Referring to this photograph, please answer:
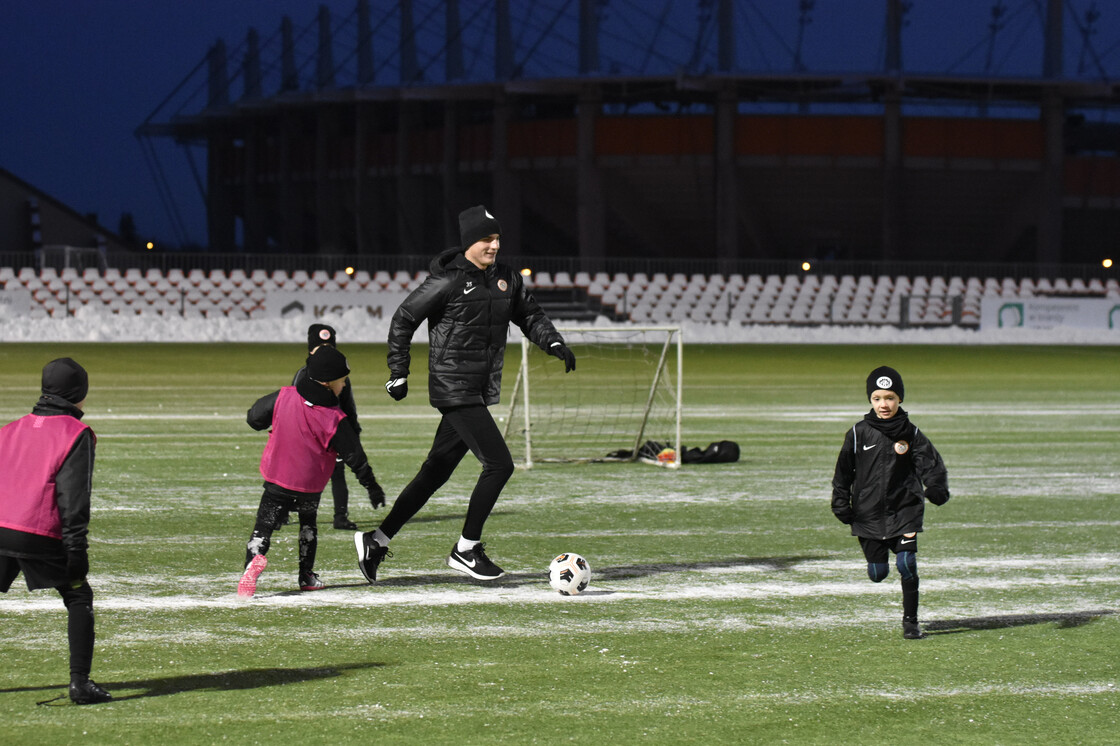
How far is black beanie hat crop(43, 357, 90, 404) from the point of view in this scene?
4.97 m

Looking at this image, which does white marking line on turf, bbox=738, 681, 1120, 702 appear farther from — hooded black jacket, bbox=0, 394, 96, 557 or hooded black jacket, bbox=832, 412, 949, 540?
hooded black jacket, bbox=0, 394, 96, 557

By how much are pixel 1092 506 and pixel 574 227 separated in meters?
53.0

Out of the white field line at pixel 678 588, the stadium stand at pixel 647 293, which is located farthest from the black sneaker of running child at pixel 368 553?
the stadium stand at pixel 647 293

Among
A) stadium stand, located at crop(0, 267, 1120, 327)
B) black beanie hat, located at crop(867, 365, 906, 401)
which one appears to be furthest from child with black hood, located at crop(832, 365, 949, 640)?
stadium stand, located at crop(0, 267, 1120, 327)

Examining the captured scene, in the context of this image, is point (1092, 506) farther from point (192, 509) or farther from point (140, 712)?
point (140, 712)

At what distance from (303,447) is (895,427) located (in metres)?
2.89

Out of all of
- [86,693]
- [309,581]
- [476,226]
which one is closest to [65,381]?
[86,693]

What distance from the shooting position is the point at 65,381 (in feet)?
16.4

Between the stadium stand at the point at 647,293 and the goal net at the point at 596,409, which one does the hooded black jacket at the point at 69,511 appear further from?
the stadium stand at the point at 647,293

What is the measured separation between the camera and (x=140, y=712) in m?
5.04

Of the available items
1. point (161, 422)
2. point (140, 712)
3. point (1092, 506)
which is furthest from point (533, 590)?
point (161, 422)

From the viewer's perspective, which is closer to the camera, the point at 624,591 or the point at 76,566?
the point at 76,566

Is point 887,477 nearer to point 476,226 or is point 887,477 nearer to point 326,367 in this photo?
point 476,226

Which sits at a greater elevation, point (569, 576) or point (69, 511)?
point (69, 511)
